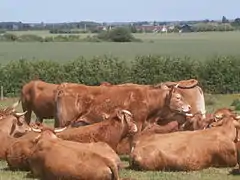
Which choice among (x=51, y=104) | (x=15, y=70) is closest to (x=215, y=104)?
(x=15, y=70)

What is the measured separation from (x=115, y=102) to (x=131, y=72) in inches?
876

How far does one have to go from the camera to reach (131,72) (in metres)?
37.4

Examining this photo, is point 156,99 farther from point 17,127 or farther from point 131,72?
point 131,72

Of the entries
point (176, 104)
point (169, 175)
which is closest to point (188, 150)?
point (169, 175)

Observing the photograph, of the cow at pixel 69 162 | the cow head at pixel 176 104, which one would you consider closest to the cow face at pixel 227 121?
the cow head at pixel 176 104

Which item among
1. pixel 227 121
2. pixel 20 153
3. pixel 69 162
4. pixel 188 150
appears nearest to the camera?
pixel 69 162

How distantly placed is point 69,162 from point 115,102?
16.7ft

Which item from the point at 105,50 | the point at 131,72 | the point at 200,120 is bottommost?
the point at 105,50

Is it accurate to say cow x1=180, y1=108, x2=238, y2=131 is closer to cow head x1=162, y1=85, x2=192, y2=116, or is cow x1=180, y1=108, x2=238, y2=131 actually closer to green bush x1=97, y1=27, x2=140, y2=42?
cow head x1=162, y1=85, x2=192, y2=116

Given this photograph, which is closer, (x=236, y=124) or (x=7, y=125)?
(x=236, y=124)

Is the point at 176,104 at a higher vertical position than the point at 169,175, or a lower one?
higher

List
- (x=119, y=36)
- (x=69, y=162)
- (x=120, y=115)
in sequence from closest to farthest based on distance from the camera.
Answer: (x=69, y=162) → (x=120, y=115) → (x=119, y=36)

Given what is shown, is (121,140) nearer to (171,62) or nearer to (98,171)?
(98,171)

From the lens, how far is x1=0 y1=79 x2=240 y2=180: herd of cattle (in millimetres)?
10398
